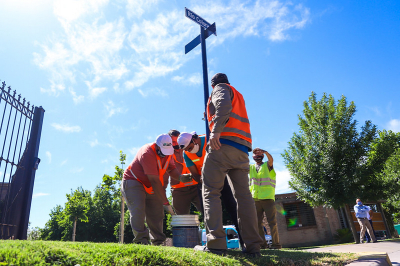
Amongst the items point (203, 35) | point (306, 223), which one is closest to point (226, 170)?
point (203, 35)

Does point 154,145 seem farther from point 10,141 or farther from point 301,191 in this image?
point 301,191

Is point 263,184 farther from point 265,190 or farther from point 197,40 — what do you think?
point 197,40

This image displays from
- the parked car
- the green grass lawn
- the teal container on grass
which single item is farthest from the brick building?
the green grass lawn

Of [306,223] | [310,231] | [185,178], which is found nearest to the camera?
[185,178]

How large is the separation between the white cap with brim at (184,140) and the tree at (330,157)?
12.7m

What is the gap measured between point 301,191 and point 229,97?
1483 centimetres

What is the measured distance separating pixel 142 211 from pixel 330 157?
45.3 feet

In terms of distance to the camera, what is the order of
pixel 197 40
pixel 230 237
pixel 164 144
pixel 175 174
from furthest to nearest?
pixel 230 237 < pixel 197 40 < pixel 175 174 < pixel 164 144

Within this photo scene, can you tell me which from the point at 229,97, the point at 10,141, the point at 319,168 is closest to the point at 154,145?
the point at 229,97

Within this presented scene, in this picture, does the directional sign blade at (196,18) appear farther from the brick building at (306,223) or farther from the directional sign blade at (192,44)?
the brick building at (306,223)

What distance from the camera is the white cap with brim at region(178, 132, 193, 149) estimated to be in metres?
4.89

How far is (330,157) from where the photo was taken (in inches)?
618

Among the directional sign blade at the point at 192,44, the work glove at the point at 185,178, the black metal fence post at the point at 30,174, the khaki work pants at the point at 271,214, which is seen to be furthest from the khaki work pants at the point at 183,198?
the black metal fence post at the point at 30,174

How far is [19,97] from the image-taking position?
22.1 feet
